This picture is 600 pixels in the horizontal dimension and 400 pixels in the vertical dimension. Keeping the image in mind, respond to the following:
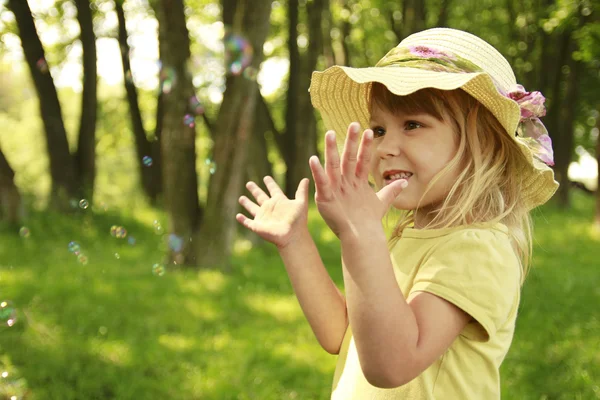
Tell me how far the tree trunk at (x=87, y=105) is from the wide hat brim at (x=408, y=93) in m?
9.00

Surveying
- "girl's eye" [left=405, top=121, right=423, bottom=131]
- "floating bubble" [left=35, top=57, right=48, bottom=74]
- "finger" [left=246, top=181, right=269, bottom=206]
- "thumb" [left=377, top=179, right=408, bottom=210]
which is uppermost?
"girl's eye" [left=405, top=121, right=423, bottom=131]

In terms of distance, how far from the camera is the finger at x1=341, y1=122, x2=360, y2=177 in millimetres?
1507

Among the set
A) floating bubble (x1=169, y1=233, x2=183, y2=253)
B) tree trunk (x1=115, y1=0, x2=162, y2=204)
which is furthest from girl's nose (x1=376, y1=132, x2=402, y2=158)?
tree trunk (x1=115, y1=0, x2=162, y2=204)

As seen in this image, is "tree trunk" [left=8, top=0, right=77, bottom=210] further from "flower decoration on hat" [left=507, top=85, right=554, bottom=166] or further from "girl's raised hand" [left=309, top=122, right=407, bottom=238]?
"girl's raised hand" [left=309, top=122, right=407, bottom=238]

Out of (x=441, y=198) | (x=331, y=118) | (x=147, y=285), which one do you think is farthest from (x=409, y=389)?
(x=147, y=285)

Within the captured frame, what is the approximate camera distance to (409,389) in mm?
1737

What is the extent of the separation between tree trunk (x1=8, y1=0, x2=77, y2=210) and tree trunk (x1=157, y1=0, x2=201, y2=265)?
8.73 ft

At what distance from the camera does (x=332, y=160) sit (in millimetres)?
1531

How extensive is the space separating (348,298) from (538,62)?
63.3ft

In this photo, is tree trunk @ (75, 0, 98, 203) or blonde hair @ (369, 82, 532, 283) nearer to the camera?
blonde hair @ (369, 82, 532, 283)

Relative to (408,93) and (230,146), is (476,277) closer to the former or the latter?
(408,93)

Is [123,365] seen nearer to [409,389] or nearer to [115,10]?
[409,389]

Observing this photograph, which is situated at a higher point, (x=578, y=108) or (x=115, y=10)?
(x=115, y=10)

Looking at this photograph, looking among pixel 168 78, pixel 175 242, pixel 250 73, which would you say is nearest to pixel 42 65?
pixel 168 78
